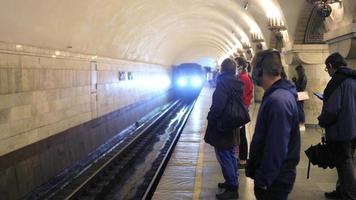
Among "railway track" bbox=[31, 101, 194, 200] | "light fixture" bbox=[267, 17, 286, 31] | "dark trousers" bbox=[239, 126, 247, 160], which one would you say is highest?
"light fixture" bbox=[267, 17, 286, 31]

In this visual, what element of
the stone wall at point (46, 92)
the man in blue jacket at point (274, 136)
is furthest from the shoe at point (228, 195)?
the stone wall at point (46, 92)

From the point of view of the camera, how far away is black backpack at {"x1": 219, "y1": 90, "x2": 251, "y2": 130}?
4.81 metres

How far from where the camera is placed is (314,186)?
18.1 feet

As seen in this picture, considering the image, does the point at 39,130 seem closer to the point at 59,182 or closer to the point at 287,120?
the point at 59,182

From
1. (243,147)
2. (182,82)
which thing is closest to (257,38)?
(243,147)

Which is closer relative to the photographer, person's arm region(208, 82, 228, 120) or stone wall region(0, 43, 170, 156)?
person's arm region(208, 82, 228, 120)

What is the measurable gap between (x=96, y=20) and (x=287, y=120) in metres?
9.13

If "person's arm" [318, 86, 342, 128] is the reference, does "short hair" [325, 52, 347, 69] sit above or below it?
above

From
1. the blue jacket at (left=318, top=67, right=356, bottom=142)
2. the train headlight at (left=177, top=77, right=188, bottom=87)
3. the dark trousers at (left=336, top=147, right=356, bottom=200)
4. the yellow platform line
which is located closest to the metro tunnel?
the yellow platform line

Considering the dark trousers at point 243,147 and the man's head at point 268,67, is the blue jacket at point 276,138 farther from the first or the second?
the dark trousers at point 243,147

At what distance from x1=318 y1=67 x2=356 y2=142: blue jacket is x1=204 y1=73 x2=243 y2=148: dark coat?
3.43ft

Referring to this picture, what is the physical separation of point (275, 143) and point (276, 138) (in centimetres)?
3

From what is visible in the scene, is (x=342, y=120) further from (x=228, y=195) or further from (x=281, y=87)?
(x=281, y=87)

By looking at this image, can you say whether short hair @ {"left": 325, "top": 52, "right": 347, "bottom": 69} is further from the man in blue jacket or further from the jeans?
the man in blue jacket
